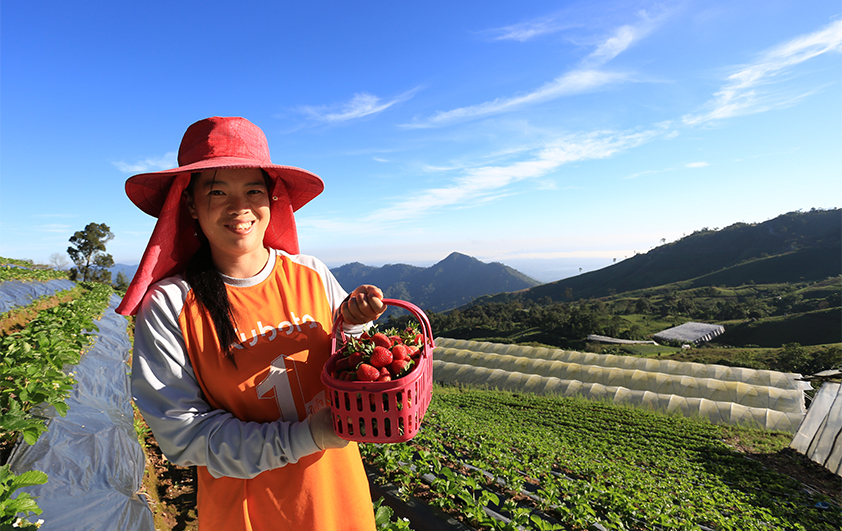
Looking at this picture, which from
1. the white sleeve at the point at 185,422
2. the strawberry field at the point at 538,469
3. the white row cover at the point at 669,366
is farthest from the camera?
the white row cover at the point at 669,366

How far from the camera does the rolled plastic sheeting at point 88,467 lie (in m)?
2.38

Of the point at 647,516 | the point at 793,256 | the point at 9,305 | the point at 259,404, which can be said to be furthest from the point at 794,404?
the point at 793,256

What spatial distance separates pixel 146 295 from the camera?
4.09ft

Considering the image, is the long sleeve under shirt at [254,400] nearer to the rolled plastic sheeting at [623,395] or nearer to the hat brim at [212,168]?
the hat brim at [212,168]

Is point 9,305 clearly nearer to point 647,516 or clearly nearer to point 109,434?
point 109,434

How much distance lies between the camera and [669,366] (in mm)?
21969

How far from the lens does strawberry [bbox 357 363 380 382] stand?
125 cm

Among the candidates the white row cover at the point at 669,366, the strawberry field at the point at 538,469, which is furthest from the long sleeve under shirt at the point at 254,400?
the white row cover at the point at 669,366

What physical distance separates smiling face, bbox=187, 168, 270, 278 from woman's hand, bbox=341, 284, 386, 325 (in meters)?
0.44

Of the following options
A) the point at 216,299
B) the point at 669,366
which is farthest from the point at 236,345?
the point at 669,366

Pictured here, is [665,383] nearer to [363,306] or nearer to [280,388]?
[363,306]

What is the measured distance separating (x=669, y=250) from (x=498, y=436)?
122 m

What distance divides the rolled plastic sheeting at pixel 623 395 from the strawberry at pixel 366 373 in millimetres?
18852

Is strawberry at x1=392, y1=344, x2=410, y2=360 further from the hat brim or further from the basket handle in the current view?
the hat brim
